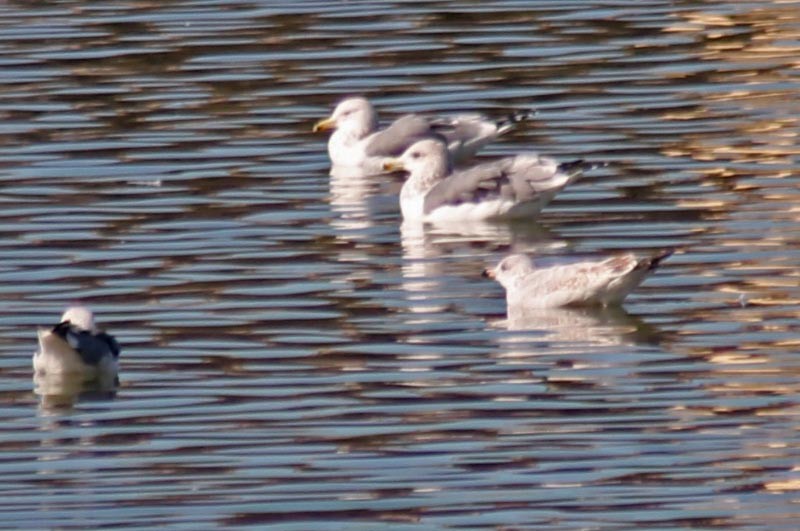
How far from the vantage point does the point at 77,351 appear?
12.5m

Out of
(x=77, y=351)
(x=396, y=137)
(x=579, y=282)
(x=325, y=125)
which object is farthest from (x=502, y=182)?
(x=77, y=351)

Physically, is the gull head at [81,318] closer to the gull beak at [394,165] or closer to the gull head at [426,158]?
the gull head at [426,158]

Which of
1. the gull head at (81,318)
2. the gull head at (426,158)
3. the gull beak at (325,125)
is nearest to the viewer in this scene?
the gull head at (81,318)

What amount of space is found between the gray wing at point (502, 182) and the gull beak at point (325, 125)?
222 cm

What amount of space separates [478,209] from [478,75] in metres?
4.93

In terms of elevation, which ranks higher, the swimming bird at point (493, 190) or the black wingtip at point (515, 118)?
the black wingtip at point (515, 118)

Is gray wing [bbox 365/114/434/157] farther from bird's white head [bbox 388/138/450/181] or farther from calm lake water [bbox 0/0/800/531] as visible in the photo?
bird's white head [bbox 388/138/450/181]

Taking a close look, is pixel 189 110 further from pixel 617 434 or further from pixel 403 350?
pixel 617 434

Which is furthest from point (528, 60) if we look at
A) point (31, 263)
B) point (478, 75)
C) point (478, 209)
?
point (31, 263)

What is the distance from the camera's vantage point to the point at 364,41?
23.4 meters

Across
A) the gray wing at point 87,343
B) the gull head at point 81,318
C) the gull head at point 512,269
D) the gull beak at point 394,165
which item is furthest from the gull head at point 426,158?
the gray wing at point 87,343

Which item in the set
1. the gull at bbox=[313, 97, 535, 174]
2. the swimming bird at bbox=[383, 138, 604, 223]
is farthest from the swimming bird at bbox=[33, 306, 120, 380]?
the gull at bbox=[313, 97, 535, 174]

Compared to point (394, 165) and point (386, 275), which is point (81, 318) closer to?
point (386, 275)

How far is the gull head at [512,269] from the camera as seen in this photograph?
14195 millimetres
